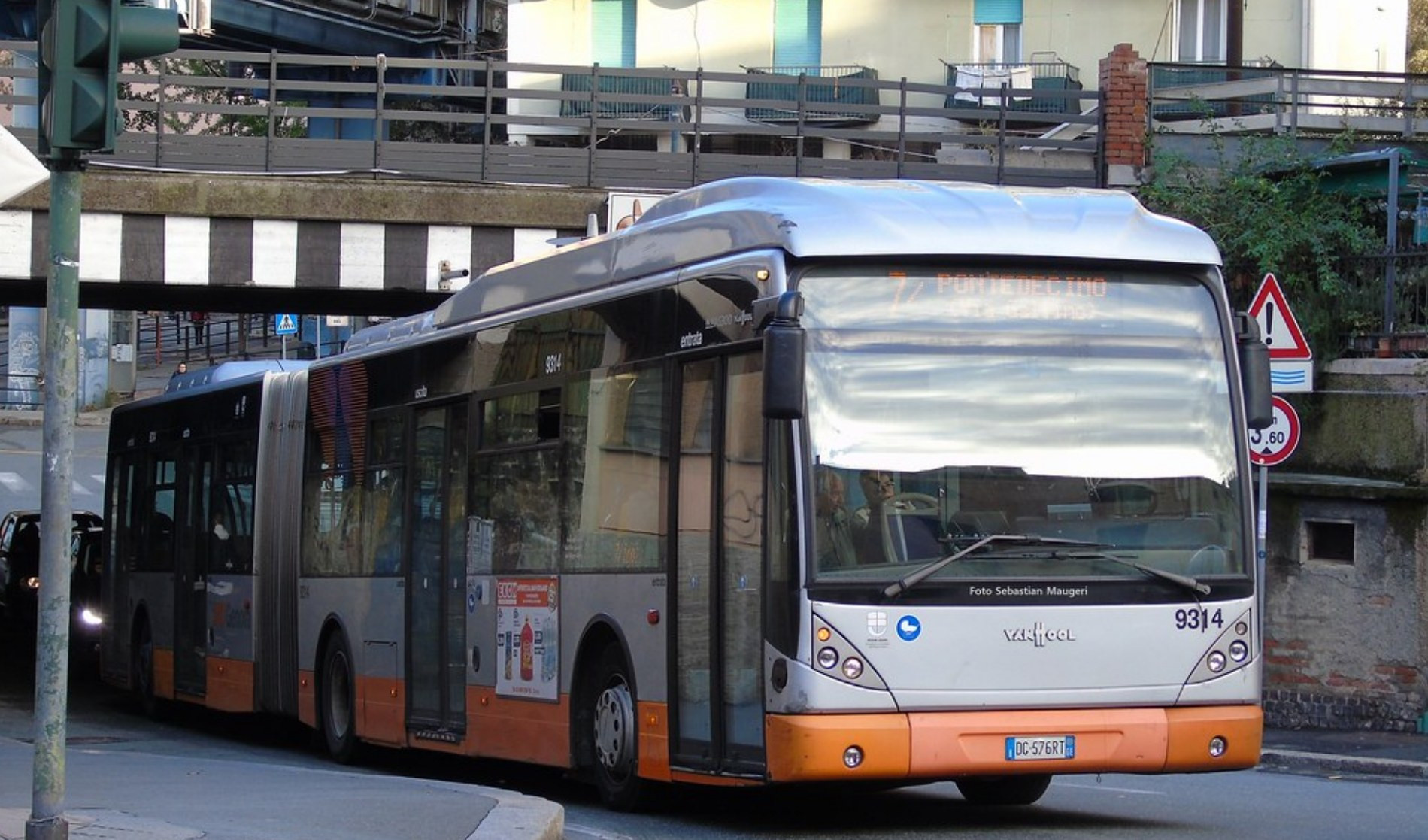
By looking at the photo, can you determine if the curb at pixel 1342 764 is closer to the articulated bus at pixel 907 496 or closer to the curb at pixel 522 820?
the articulated bus at pixel 907 496

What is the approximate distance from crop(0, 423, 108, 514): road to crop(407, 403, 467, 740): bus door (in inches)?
1004

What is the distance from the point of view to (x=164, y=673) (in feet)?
66.1

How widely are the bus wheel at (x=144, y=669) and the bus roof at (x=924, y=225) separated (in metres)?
11.6

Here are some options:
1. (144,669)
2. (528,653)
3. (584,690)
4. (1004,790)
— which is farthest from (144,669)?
(1004,790)

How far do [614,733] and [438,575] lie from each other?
303 cm

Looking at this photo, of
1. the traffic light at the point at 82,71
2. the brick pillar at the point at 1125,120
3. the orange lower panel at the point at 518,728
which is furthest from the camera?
the brick pillar at the point at 1125,120

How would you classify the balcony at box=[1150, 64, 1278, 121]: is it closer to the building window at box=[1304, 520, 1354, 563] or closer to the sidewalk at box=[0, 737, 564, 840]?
the building window at box=[1304, 520, 1354, 563]

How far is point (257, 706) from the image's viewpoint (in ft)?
58.2

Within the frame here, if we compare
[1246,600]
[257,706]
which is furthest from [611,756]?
[257,706]

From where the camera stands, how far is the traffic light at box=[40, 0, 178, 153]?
7.45 m

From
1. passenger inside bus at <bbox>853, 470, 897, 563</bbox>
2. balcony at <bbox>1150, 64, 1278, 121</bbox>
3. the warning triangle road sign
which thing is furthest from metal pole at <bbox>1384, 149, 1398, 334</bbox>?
passenger inside bus at <bbox>853, 470, 897, 563</bbox>

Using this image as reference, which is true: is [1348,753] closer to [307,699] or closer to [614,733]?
[614,733]

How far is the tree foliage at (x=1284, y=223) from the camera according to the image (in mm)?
16859

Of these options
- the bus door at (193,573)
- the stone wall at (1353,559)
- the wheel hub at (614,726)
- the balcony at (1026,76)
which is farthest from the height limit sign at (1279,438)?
the balcony at (1026,76)
